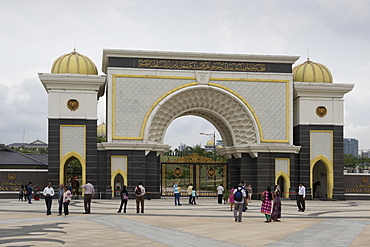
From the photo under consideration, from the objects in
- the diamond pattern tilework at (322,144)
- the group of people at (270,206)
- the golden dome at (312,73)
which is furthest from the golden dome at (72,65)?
the group of people at (270,206)

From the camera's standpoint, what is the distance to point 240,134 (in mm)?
32906

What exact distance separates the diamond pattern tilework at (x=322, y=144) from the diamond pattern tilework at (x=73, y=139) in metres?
14.2

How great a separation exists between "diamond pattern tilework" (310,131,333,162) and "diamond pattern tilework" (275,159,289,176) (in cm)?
191

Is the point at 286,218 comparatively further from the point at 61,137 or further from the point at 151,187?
the point at 61,137

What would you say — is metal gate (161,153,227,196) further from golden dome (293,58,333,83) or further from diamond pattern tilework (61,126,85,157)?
golden dome (293,58,333,83)

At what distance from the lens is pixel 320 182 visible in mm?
34469

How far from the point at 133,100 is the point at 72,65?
418 centimetres

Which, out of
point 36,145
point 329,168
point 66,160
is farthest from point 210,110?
point 36,145

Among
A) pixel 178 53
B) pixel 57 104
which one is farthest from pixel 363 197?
pixel 57 104

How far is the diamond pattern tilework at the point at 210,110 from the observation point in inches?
Answer: 1257

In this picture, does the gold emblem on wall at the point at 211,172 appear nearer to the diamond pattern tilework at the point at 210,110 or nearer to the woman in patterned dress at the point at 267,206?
the diamond pattern tilework at the point at 210,110

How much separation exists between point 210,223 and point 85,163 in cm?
1594

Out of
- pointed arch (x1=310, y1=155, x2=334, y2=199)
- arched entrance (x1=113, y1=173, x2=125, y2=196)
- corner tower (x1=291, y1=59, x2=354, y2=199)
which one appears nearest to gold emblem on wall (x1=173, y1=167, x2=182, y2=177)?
arched entrance (x1=113, y1=173, x2=125, y2=196)

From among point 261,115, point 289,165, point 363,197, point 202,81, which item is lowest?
point 363,197
